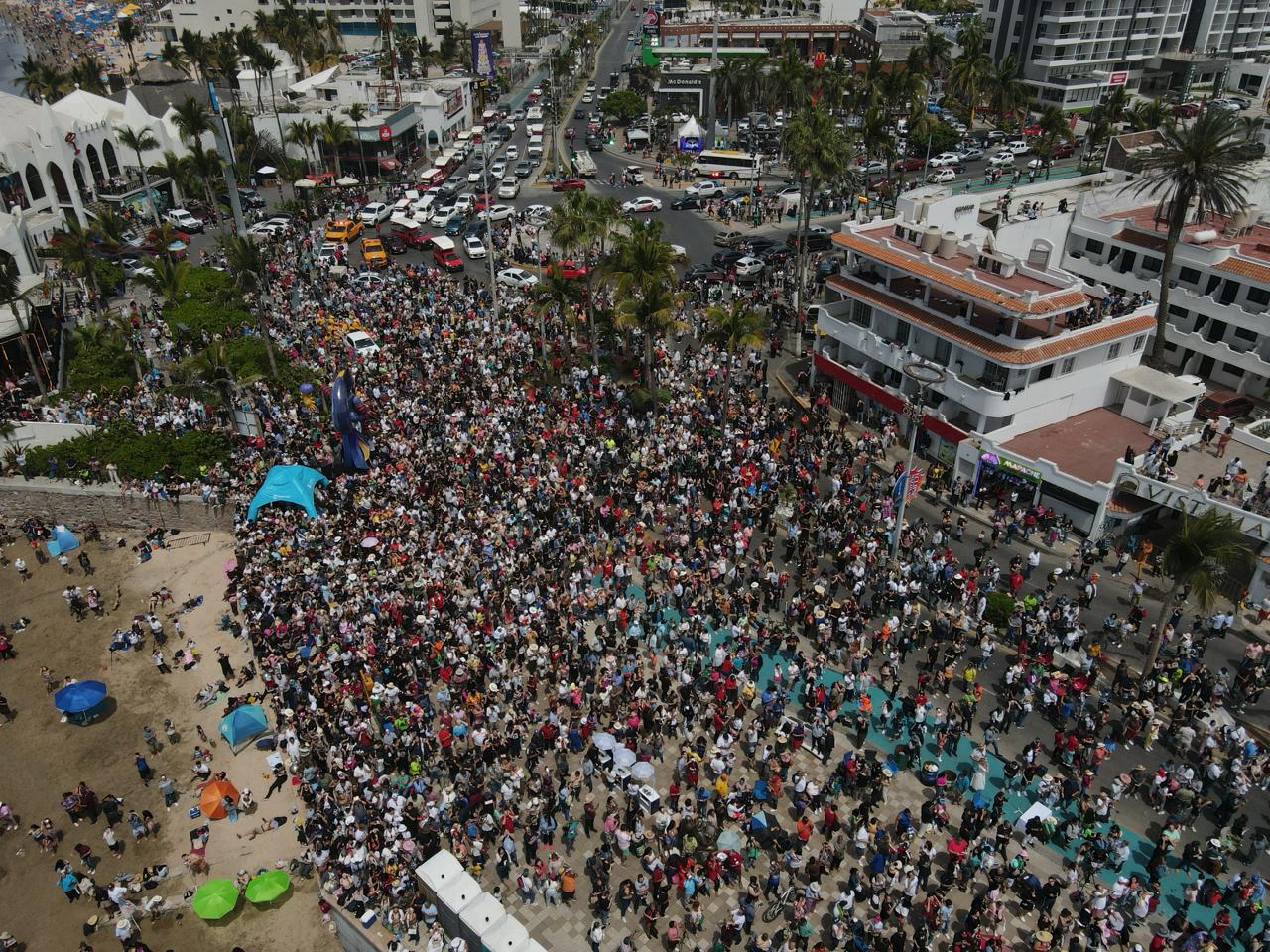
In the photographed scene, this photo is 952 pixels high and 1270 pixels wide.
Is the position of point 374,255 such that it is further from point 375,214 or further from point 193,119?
point 193,119

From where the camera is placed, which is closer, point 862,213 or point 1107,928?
point 1107,928

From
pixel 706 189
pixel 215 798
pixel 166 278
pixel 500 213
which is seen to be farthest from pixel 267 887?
pixel 706 189

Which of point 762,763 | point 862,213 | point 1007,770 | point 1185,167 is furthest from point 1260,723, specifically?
point 862,213

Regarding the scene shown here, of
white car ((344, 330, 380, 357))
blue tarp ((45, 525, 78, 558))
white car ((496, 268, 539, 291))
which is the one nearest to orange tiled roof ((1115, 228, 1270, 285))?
white car ((496, 268, 539, 291))

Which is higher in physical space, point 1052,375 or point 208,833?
point 1052,375

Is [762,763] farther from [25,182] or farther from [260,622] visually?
[25,182]

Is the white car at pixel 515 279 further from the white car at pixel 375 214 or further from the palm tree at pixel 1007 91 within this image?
the palm tree at pixel 1007 91

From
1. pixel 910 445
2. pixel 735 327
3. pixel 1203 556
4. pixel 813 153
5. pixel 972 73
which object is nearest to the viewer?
pixel 1203 556
